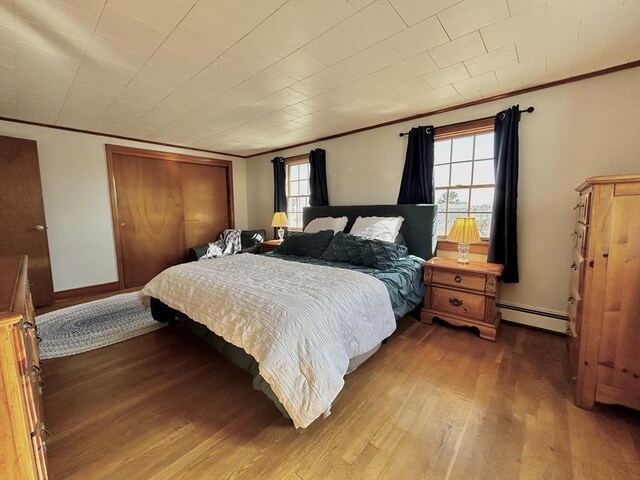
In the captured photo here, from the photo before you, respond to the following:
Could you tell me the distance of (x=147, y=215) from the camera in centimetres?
435

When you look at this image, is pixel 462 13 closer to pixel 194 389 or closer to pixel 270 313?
pixel 270 313

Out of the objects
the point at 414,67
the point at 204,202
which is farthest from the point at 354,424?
the point at 204,202

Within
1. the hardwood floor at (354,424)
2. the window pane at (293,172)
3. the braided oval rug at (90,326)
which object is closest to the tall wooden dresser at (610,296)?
the hardwood floor at (354,424)

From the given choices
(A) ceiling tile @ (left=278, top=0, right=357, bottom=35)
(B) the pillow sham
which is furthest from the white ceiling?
(B) the pillow sham

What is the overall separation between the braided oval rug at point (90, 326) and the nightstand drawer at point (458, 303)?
9.27ft

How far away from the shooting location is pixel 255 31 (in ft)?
5.41

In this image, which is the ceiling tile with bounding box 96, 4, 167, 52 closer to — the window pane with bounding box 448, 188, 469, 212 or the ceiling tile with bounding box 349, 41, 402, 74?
the ceiling tile with bounding box 349, 41, 402, 74

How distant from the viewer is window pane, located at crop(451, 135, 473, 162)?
9.69 ft

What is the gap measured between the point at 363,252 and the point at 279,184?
2730 millimetres

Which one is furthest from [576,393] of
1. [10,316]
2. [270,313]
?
[10,316]

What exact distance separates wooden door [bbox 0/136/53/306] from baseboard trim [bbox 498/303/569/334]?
5.29 meters

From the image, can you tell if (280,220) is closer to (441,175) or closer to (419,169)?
(419,169)

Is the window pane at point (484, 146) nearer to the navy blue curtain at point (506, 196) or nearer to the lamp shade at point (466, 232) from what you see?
the navy blue curtain at point (506, 196)

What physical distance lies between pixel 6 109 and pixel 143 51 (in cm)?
235
